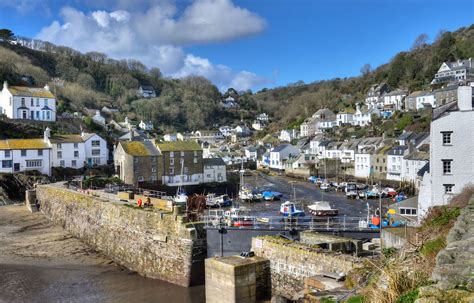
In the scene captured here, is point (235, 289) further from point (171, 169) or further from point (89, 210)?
point (171, 169)

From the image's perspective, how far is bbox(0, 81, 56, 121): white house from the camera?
67.2m

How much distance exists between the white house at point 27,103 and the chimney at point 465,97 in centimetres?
6100

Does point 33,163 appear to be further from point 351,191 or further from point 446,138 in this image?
point 446,138

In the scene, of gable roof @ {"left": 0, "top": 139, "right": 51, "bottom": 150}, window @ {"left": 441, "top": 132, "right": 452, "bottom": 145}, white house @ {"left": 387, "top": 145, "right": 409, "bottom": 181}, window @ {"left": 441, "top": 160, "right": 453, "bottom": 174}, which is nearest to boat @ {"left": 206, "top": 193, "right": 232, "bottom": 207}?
gable roof @ {"left": 0, "top": 139, "right": 51, "bottom": 150}

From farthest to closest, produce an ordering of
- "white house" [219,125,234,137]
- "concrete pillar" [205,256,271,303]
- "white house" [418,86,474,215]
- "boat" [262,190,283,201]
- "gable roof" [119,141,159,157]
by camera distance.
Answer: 1. "white house" [219,125,234,137]
2. "gable roof" [119,141,159,157]
3. "boat" [262,190,283,201]
4. "white house" [418,86,474,215]
5. "concrete pillar" [205,256,271,303]

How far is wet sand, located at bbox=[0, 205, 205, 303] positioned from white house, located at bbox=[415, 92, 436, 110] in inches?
2835

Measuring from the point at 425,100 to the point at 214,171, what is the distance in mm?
48773

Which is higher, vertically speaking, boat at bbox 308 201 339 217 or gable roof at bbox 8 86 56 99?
gable roof at bbox 8 86 56 99

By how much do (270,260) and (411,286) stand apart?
9.08 metres

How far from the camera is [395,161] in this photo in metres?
62.3

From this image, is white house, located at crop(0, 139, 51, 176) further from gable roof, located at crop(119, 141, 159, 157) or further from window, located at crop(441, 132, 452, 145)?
window, located at crop(441, 132, 452, 145)

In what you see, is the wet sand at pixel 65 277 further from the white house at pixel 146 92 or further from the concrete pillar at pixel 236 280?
the white house at pixel 146 92

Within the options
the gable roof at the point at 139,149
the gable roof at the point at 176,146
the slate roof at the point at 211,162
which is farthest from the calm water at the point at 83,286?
the slate roof at the point at 211,162

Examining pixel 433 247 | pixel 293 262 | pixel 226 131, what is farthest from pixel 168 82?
pixel 433 247
